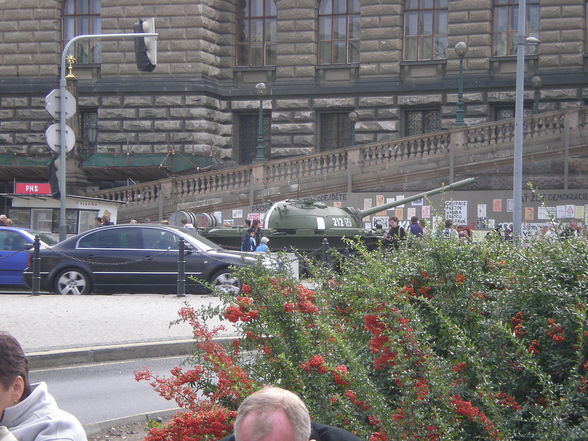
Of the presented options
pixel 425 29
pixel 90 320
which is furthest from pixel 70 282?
pixel 425 29

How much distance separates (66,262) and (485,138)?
17558 mm

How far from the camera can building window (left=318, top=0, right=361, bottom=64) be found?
38.2 metres

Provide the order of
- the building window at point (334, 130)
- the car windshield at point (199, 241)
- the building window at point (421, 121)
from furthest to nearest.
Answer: the building window at point (334, 130), the building window at point (421, 121), the car windshield at point (199, 241)

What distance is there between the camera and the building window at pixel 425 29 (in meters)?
37.2

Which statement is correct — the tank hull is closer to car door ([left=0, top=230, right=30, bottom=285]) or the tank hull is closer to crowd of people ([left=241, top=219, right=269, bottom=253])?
crowd of people ([left=241, top=219, right=269, bottom=253])

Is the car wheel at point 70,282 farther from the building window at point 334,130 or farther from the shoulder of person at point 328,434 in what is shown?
the building window at point 334,130

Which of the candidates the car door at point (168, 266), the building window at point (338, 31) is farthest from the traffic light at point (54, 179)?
the building window at point (338, 31)

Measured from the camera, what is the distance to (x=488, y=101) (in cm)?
3609

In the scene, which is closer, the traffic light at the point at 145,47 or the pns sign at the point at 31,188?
the traffic light at the point at 145,47

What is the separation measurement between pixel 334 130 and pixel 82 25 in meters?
→ 9.94

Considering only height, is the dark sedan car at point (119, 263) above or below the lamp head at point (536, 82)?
below

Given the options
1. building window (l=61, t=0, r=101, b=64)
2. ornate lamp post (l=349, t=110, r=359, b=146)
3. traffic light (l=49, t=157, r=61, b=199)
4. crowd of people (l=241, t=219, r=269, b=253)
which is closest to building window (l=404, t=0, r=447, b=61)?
ornate lamp post (l=349, t=110, r=359, b=146)

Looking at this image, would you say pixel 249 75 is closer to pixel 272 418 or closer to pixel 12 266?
pixel 12 266

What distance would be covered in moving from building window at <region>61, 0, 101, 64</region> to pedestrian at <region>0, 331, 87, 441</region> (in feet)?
118
